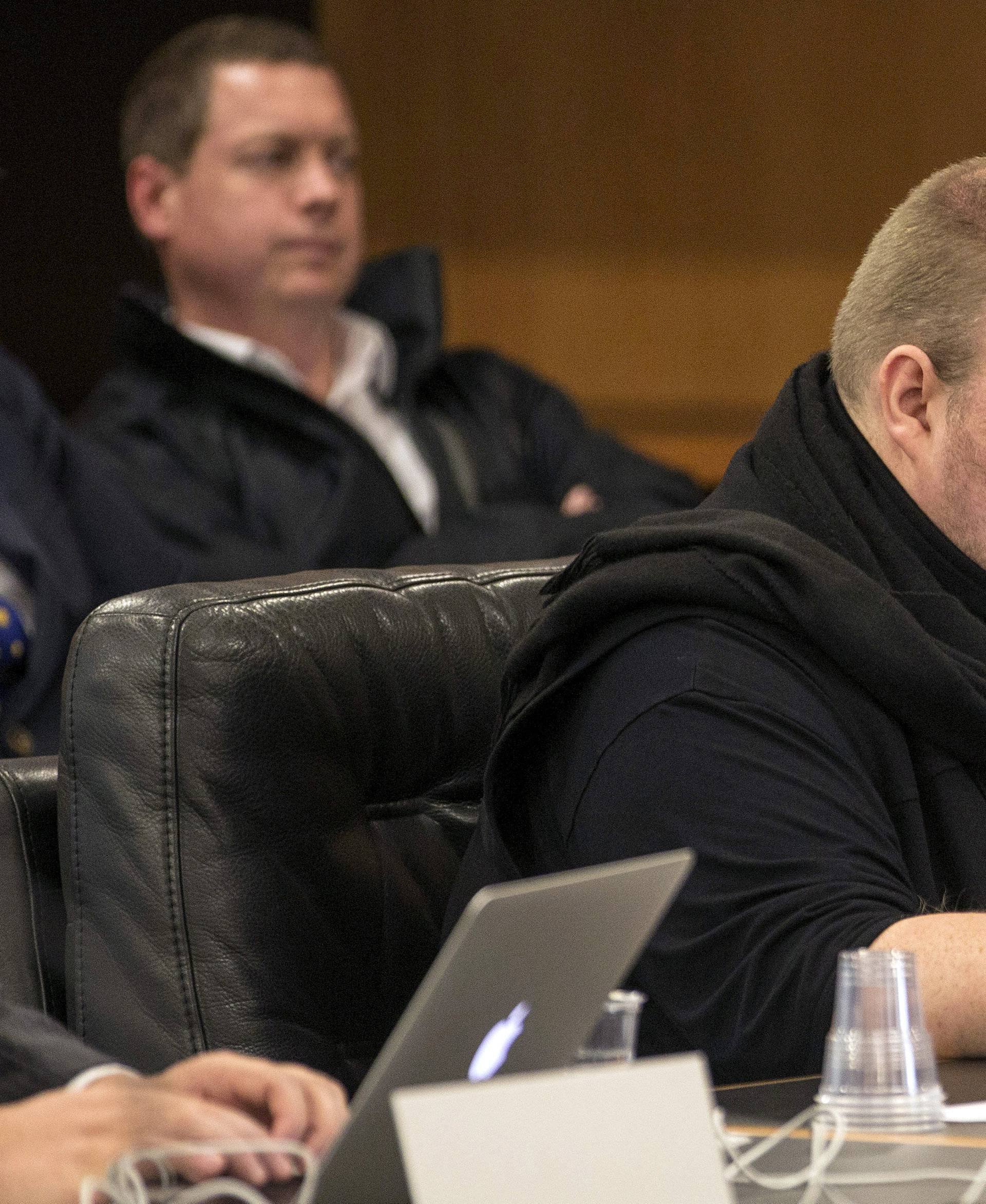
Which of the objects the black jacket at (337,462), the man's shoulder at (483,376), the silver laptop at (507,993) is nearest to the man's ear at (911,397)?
the silver laptop at (507,993)

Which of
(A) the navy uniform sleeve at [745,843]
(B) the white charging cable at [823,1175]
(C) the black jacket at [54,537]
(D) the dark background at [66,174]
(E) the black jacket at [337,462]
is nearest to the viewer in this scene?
(B) the white charging cable at [823,1175]

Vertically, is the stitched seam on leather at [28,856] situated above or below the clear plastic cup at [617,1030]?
below

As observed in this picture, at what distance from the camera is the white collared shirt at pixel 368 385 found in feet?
9.12

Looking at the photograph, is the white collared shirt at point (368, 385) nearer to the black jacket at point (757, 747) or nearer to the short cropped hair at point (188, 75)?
the short cropped hair at point (188, 75)

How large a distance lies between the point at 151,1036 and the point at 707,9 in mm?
3106

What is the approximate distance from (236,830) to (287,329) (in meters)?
1.73

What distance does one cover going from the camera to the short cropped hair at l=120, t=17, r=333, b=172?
2.93 metres

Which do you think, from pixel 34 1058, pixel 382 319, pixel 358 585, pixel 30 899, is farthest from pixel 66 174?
pixel 34 1058

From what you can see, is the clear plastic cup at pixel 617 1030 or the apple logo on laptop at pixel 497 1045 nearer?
the apple logo on laptop at pixel 497 1045

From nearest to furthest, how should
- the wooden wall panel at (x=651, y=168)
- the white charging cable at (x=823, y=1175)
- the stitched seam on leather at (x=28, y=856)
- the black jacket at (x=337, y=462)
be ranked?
the white charging cable at (x=823, y=1175)
the stitched seam on leather at (x=28, y=856)
the black jacket at (x=337, y=462)
the wooden wall panel at (x=651, y=168)

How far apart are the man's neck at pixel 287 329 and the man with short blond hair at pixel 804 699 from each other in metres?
1.55

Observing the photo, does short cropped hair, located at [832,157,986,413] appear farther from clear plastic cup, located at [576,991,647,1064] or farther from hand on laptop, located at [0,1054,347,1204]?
hand on laptop, located at [0,1054,347,1204]

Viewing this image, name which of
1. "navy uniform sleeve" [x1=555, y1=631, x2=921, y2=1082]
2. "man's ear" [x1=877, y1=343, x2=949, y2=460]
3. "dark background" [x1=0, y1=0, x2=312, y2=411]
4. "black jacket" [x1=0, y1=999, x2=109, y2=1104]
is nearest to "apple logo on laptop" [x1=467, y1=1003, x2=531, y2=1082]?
"black jacket" [x1=0, y1=999, x2=109, y2=1104]

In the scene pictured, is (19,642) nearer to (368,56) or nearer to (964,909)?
(964,909)
